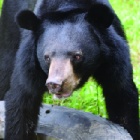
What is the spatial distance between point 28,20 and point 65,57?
50 cm

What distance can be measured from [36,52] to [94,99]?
6.52ft

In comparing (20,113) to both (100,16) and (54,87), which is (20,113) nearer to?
(54,87)

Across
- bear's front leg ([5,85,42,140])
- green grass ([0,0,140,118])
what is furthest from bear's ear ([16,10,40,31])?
green grass ([0,0,140,118])

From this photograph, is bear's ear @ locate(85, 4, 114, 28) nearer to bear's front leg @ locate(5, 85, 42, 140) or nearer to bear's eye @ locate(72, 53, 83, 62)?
bear's eye @ locate(72, 53, 83, 62)

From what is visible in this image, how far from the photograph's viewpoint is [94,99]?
19.8 ft

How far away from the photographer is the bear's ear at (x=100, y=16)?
408 centimetres

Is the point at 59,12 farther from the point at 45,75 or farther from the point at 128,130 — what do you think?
the point at 128,130

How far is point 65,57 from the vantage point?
391cm

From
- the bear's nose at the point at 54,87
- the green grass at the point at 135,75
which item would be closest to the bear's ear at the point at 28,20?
the bear's nose at the point at 54,87

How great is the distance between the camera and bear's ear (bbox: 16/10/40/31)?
4164 mm

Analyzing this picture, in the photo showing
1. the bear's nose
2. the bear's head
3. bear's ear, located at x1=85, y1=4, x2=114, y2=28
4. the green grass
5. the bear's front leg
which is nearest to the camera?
the bear's nose

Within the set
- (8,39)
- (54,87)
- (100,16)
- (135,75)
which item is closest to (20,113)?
(54,87)

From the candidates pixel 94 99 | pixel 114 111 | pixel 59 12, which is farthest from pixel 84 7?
pixel 94 99

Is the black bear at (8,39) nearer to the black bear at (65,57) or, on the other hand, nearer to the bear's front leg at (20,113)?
the black bear at (65,57)
